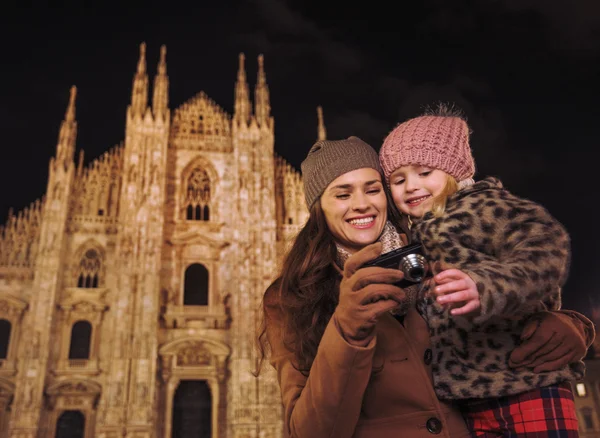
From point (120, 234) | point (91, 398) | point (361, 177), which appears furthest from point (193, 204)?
point (361, 177)

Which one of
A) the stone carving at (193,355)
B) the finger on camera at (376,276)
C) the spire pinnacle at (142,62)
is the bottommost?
the finger on camera at (376,276)

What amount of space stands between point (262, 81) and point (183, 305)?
422 inches

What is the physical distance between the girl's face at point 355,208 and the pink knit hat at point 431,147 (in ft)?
0.42

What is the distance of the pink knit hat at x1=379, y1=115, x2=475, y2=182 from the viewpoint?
2.24m

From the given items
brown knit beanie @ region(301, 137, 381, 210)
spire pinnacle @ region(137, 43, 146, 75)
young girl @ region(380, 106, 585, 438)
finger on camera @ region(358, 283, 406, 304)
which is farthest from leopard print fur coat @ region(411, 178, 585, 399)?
spire pinnacle @ region(137, 43, 146, 75)

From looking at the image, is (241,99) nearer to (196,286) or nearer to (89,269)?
(196,286)

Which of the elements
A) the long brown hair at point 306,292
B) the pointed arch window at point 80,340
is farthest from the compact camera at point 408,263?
the pointed arch window at point 80,340

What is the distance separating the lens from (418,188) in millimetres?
2250

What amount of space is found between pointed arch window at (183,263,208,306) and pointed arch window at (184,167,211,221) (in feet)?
6.77

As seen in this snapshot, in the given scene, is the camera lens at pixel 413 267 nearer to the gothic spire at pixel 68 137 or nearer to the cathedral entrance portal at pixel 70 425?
the cathedral entrance portal at pixel 70 425

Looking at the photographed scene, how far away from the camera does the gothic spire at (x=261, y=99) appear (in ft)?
75.0

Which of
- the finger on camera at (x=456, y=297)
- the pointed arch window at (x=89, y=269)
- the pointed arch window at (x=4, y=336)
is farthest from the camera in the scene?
the pointed arch window at (x=89, y=269)

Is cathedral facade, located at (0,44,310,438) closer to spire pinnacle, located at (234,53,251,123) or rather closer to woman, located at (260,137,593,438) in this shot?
spire pinnacle, located at (234,53,251,123)

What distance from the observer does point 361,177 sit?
2338 mm
